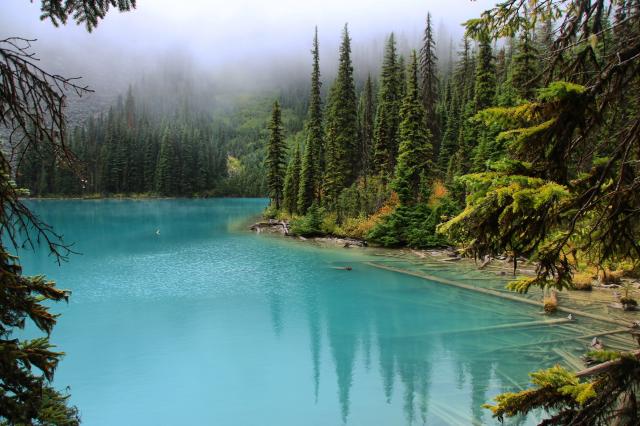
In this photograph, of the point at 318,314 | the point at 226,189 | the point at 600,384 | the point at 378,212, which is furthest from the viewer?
the point at 226,189

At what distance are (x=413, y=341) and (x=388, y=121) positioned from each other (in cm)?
3411

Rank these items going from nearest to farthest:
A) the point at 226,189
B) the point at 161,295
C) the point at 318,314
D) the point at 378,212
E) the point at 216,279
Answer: the point at 318,314, the point at 161,295, the point at 216,279, the point at 378,212, the point at 226,189

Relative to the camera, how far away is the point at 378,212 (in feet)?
132

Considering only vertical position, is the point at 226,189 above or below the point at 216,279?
above

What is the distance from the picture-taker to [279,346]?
16.0 metres

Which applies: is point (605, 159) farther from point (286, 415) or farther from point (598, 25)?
point (286, 415)

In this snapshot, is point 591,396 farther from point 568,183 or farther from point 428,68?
point 428,68

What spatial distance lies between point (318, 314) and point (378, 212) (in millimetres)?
22184

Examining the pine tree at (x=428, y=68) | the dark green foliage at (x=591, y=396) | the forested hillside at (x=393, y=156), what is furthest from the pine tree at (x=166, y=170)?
the dark green foliage at (x=591, y=396)

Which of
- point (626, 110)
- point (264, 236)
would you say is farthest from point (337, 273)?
point (626, 110)

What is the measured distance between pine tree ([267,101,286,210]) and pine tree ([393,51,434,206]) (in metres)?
19.3

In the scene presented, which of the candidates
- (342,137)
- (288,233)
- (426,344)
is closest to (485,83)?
(342,137)

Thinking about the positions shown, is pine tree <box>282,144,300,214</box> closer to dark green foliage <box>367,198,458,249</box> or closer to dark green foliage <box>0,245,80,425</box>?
dark green foliage <box>367,198,458,249</box>

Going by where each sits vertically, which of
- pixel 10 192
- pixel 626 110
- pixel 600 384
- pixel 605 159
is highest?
pixel 626 110
